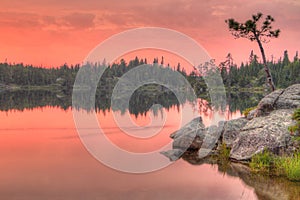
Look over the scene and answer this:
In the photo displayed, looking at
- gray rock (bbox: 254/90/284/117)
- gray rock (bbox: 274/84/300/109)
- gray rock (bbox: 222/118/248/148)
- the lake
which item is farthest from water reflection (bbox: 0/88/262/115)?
the lake

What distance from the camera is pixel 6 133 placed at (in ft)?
108

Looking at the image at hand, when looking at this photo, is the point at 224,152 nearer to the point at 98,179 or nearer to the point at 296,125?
the point at 296,125

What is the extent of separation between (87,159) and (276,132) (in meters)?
10.2

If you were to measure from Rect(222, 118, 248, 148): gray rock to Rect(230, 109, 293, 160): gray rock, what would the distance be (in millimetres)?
1454

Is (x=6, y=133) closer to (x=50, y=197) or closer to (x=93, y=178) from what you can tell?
(x=93, y=178)

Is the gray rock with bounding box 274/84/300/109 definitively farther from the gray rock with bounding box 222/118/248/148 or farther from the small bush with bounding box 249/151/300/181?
the small bush with bounding box 249/151/300/181

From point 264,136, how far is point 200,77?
96.9 m

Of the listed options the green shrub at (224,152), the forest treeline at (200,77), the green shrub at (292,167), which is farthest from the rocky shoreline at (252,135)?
the forest treeline at (200,77)

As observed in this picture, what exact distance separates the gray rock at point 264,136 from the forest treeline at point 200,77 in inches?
1862

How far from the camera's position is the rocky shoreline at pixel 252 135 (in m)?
19.3

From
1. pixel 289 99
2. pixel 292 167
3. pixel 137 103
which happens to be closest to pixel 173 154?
pixel 289 99

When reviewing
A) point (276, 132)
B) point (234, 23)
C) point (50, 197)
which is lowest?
point (50, 197)

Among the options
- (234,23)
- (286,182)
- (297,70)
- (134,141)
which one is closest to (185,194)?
(286,182)

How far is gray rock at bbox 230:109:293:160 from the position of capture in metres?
19.2
